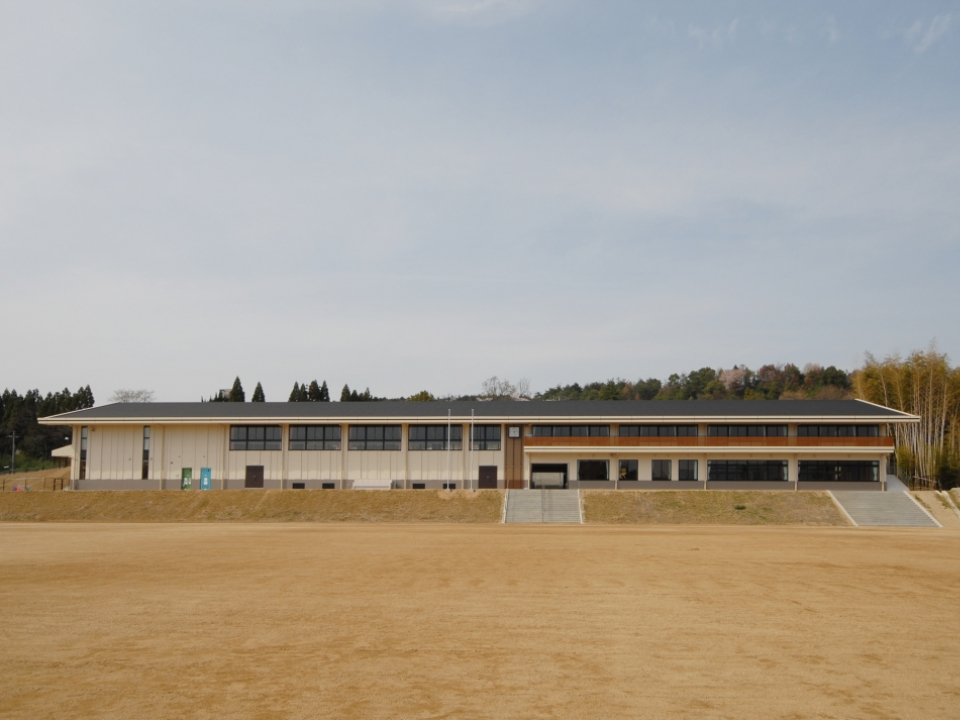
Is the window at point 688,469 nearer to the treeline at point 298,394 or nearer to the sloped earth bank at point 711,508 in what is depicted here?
the sloped earth bank at point 711,508

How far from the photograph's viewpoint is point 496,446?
5512cm

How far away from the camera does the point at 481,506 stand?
4609 cm

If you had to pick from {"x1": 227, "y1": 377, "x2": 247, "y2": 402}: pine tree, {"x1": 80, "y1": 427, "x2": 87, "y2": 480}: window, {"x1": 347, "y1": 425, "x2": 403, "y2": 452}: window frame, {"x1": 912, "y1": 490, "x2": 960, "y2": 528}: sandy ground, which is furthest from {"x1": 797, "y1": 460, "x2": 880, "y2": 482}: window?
{"x1": 227, "y1": 377, "x2": 247, "y2": 402}: pine tree

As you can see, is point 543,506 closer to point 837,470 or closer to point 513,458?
point 513,458

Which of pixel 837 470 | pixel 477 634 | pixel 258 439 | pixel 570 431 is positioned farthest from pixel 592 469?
pixel 477 634

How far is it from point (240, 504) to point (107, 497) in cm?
880

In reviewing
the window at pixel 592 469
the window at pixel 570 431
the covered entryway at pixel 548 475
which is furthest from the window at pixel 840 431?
the covered entryway at pixel 548 475

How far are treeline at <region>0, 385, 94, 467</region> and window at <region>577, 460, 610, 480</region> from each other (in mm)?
69967

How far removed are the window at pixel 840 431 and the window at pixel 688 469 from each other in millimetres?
7518

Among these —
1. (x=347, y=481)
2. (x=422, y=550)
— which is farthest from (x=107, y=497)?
(x=422, y=550)

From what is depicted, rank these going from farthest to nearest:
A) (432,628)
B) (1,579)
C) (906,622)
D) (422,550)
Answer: (422,550)
(1,579)
(906,622)
(432,628)

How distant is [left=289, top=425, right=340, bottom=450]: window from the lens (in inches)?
2205

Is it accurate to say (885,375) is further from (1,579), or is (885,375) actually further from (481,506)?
(1,579)

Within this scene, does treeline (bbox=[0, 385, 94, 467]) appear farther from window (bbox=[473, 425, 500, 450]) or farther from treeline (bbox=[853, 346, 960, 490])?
treeline (bbox=[853, 346, 960, 490])
